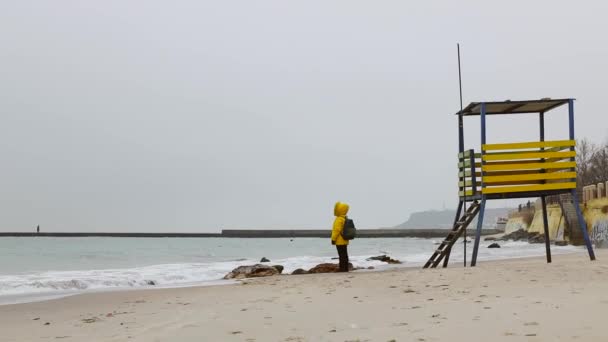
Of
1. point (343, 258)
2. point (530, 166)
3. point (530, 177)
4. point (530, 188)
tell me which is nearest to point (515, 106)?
point (530, 166)

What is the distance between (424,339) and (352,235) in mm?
9713

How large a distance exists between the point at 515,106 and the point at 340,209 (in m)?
4.68

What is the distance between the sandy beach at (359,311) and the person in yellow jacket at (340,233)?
3867mm

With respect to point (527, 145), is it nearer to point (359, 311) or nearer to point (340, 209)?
point (340, 209)

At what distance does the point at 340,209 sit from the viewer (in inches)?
597

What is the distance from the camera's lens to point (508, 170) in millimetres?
13469

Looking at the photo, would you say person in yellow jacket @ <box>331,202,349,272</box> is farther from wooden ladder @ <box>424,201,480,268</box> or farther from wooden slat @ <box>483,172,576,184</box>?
wooden slat @ <box>483,172,576,184</box>

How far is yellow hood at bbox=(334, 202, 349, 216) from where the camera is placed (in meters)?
15.1

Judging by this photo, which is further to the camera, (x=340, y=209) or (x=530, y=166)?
(x=340, y=209)

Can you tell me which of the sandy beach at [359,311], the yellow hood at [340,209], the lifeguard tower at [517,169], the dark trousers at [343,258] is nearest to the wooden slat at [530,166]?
the lifeguard tower at [517,169]

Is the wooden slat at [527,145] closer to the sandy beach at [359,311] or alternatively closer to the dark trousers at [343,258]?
the sandy beach at [359,311]

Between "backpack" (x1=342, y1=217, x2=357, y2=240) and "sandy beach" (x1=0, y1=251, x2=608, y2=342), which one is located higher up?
"backpack" (x1=342, y1=217, x2=357, y2=240)

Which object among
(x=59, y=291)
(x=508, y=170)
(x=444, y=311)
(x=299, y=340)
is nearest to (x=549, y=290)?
(x=444, y=311)

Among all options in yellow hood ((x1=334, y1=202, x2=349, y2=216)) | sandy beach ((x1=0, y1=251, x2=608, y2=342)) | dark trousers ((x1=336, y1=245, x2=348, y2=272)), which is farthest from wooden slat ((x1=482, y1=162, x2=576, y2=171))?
dark trousers ((x1=336, y1=245, x2=348, y2=272))
